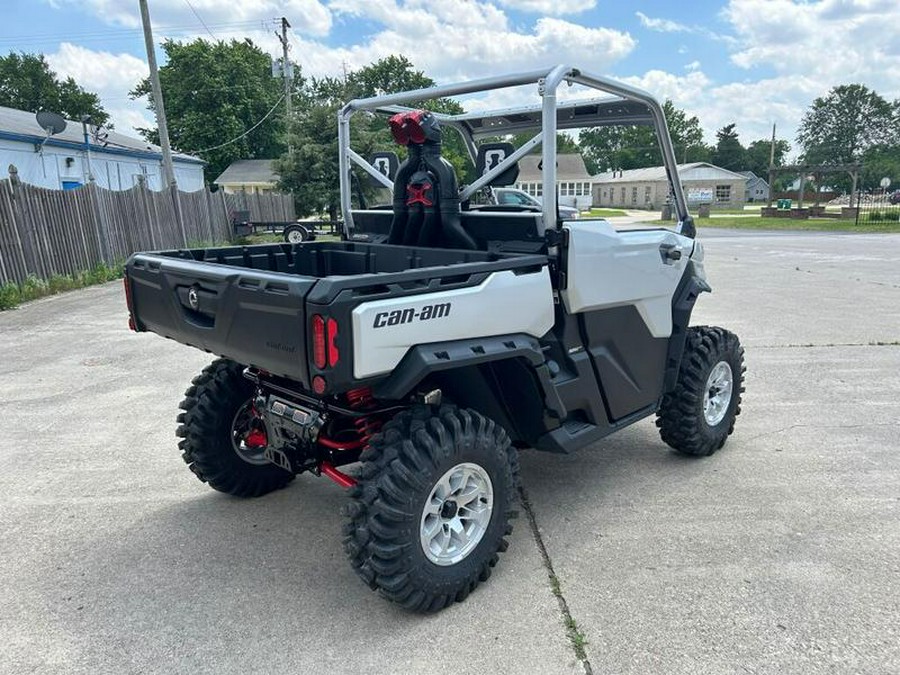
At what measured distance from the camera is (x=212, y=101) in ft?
166

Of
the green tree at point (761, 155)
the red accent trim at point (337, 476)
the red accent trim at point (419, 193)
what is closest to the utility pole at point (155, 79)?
the red accent trim at point (419, 193)

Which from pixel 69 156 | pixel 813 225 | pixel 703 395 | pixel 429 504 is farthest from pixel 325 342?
pixel 813 225

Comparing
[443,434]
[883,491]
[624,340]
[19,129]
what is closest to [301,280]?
[443,434]

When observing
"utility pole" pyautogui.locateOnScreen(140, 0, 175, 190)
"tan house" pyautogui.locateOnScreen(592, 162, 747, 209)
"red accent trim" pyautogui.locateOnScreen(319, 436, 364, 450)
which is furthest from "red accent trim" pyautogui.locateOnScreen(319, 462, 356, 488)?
"tan house" pyautogui.locateOnScreen(592, 162, 747, 209)

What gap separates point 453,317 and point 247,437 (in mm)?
1716

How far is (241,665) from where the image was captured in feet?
8.59

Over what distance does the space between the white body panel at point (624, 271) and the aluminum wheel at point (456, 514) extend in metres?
0.99

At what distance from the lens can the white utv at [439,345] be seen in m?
2.72

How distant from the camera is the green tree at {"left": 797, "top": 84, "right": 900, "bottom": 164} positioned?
100 m

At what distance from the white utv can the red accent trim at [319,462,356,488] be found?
0.02 meters

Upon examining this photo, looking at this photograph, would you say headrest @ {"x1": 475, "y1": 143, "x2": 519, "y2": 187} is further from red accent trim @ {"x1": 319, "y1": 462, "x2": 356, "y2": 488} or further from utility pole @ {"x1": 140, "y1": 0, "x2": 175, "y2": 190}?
utility pole @ {"x1": 140, "y1": 0, "x2": 175, "y2": 190}

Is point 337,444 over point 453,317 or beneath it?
beneath

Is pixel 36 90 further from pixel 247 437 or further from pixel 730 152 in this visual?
pixel 730 152

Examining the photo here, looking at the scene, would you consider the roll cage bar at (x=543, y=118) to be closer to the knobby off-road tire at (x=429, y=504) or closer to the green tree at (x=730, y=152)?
the knobby off-road tire at (x=429, y=504)
